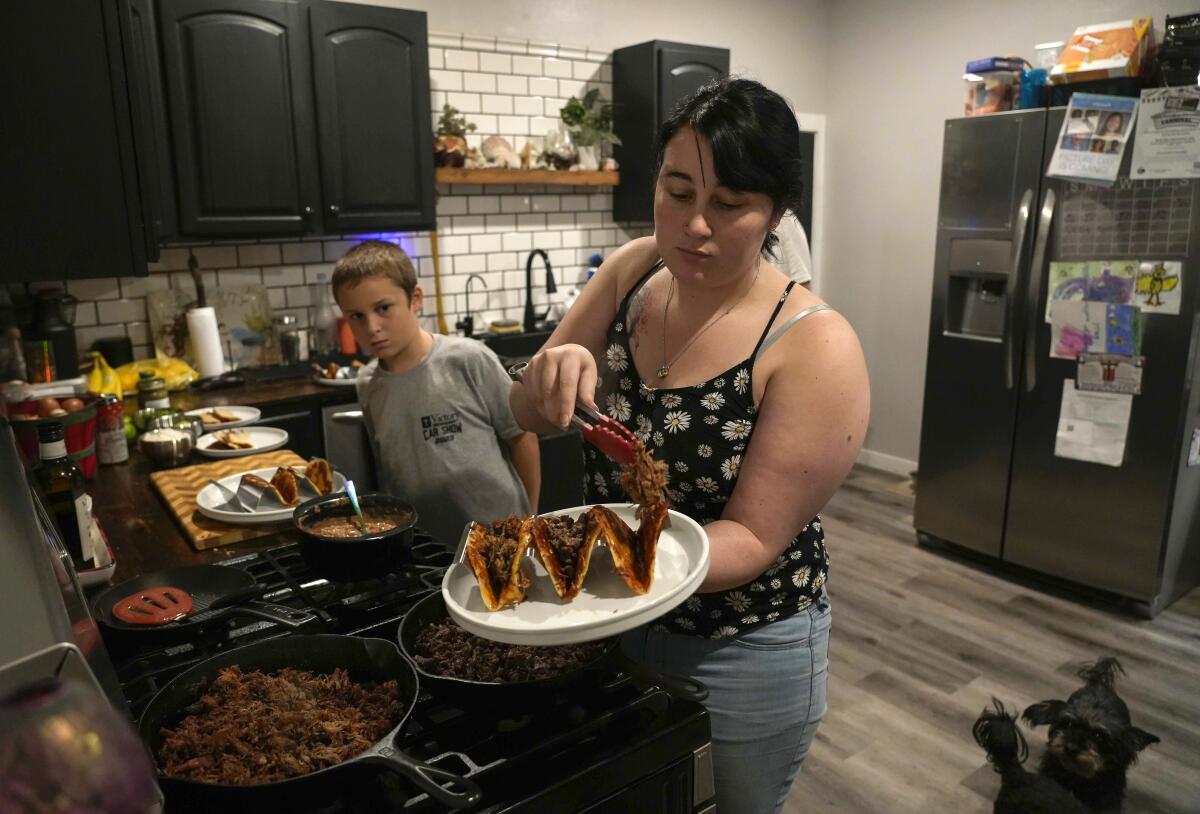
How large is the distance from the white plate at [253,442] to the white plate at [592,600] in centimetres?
147

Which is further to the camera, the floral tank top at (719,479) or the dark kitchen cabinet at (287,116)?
the dark kitchen cabinet at (287,116)

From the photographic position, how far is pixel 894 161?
473 cm

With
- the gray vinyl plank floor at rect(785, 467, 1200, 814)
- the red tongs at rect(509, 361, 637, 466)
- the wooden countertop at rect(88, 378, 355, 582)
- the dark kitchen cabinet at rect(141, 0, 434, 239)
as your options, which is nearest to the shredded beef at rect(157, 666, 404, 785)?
the red tongs at rect(509, 361, 637, 466)

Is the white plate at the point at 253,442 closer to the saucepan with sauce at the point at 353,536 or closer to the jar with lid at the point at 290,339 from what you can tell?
the saucepan with sauce at the point at 353,536

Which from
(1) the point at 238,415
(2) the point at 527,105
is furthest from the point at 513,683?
(2) the point at 527,105

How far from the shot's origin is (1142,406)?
10.4 feet

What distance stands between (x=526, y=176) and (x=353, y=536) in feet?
9.69

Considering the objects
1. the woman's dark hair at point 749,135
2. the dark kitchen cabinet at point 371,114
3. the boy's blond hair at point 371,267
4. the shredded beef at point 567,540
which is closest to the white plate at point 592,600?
the shredded beef at point 567,540

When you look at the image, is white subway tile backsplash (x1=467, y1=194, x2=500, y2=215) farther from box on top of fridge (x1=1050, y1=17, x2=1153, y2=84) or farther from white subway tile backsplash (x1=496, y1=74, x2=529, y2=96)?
box on top of fridge (x1=1050, y1=17, x2=1153, y2=84)

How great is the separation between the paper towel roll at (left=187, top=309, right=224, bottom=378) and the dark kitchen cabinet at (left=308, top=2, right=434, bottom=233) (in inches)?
22.8

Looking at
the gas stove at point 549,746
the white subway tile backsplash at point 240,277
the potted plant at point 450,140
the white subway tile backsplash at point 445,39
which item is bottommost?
the gas stove at point 549,746

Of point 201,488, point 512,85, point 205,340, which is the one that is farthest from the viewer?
point 512,85

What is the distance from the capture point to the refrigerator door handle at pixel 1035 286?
3.29m

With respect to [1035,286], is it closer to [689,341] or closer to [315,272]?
[689,341]
